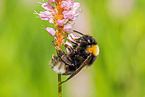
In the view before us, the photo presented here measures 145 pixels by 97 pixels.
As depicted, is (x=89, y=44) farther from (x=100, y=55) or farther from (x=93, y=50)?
(x=100, y=55)

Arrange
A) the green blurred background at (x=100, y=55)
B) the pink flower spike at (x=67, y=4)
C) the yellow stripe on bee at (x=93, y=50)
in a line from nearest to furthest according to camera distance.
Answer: the pink flower spike at (x=67, y=4) → the yellow stripe on bee at (x=93, y=50) → the green blurred background at (x=100, y=55)

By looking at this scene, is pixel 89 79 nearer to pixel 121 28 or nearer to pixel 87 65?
pixel 121 28

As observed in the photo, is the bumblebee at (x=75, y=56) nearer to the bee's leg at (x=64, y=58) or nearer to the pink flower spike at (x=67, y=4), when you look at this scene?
the bee's leg at (x=64, y=58)

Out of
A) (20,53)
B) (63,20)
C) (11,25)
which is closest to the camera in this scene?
(63,20)

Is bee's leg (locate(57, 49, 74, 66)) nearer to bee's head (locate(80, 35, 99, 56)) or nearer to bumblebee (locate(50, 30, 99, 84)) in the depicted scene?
bumblebee (locate(50, 30, 99, 84))

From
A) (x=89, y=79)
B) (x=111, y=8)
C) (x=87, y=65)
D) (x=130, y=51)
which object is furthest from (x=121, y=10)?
(x=87, y=65)

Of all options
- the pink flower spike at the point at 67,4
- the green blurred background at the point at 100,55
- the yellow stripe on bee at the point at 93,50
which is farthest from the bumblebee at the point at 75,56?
the green blurred background at the point at 100,55
